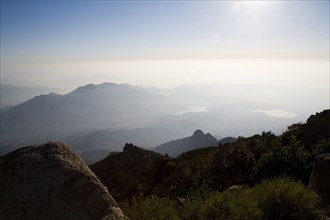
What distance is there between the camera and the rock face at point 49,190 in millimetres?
7551

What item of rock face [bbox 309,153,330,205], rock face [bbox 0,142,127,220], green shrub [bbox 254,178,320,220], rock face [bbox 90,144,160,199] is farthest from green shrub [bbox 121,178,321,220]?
rock face [bbox 90,144,160,199]

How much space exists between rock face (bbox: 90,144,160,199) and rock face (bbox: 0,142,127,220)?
4834 cm

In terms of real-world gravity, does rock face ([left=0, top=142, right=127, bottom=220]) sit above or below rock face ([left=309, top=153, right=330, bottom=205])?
above

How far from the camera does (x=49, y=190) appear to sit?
304 inches

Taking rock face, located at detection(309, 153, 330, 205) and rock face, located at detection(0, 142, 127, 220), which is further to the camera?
rock face, located at detection(309, 153, 330, 205)

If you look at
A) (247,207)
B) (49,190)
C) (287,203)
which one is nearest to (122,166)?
(287,203)

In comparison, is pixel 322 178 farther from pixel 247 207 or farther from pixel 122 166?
pixel 122 166

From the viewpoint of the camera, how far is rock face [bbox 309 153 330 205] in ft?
43.1

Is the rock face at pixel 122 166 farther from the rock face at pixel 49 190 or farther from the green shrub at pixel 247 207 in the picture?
the rock face at pixel 49 190

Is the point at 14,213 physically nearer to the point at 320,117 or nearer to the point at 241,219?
the point at 241,219

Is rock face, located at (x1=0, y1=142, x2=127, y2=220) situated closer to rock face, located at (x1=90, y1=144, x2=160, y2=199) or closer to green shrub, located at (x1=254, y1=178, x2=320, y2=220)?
green shrub, located at (x1=254, y1=178, x2=320, y2=220)

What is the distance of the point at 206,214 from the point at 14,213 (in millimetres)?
5337

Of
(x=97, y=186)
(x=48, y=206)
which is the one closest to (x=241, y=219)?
(x=97, y=186)

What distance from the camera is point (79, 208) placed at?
7.57 m
